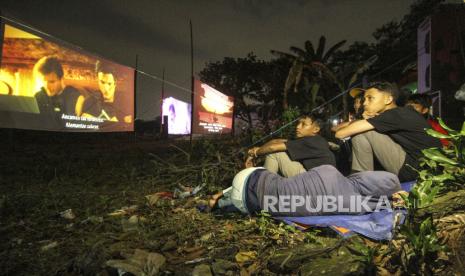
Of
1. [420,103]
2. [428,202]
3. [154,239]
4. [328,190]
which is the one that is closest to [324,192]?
[328,190]

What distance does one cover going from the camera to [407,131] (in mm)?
2832

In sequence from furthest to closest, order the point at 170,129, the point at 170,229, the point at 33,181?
the point at 170,129
the point at 33,181
the point at 170,229

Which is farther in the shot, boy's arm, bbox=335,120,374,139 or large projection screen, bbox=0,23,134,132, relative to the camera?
large projection screen, bbox=0,23,134,132

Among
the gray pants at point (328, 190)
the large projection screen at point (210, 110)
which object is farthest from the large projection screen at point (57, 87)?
the gray pants at point (328, 190)

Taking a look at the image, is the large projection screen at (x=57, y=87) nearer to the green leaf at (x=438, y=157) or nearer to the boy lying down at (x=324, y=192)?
the boy lying down at (x=324, y=192)

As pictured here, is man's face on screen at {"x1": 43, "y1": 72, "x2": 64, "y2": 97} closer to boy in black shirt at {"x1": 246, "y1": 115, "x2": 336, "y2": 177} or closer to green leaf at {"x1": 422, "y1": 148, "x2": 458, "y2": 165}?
boy in black shirt at {"x1": 246, "y1": 115, "x2": 336, "y2": 177}

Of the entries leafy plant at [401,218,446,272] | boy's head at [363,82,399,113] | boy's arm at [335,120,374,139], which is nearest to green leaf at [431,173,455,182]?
leafy plant at [401,218,446,272]

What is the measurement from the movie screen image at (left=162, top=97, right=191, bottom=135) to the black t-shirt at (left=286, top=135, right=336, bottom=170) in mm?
14132

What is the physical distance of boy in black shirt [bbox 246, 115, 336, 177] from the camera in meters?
3.39

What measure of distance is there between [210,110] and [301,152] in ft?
39.6

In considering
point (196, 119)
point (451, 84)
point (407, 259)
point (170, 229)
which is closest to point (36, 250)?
point (170, 229)

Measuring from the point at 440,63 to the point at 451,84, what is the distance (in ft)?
3.65

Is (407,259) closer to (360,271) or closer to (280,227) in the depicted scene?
(360,271)

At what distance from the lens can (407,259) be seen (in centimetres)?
173
